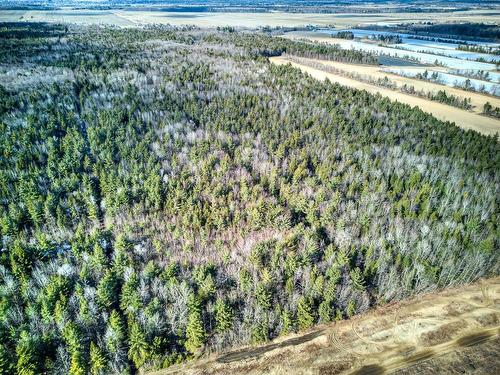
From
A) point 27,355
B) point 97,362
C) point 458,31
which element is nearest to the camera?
point 27,355

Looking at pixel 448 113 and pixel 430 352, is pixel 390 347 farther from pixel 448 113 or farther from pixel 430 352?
pixel 448 113

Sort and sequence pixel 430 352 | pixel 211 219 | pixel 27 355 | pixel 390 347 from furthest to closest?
pixel 211 219
pixel 390 347
pixel 430 352
pixel 27 355

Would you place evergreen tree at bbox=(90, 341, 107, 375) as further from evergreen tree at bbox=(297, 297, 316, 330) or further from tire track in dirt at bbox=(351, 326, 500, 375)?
tire track in dirt at bbox=(351, 326, 500, 375)

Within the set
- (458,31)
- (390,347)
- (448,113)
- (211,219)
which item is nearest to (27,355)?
(211,219)

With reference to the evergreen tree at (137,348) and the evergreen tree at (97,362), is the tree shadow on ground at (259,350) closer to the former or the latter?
the evergreen tree at (137,348)

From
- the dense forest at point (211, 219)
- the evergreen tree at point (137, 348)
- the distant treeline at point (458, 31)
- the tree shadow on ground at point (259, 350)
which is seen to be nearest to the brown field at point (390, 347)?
the tree shadow on ground at point (259, 350)

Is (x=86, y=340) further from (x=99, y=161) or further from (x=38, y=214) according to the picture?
(x=99, y=161)

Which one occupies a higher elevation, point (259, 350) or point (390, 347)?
point (390, 347)
